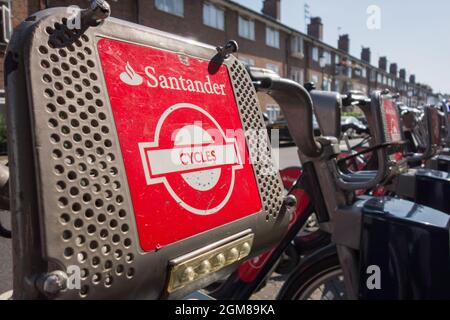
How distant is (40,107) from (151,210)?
0.86 feet

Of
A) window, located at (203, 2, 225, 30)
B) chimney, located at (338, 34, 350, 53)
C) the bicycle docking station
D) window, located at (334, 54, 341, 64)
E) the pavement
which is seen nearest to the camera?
the bicycle docking station

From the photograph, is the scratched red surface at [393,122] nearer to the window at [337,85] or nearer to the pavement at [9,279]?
the pavement at [9,279]

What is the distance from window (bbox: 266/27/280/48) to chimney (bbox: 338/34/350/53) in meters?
14.1

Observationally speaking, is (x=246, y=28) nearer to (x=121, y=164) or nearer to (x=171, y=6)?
(x=171, y=6)

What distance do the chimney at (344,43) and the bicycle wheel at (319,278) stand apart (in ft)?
117

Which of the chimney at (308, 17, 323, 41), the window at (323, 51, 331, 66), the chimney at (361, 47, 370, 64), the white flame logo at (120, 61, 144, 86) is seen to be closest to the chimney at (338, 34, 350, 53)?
the window at (323, 51, 331, 66)

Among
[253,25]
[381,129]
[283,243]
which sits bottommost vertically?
[283,243]

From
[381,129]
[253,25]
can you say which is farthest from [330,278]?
[253,25]

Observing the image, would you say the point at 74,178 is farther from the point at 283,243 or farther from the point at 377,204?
the point at 283,243

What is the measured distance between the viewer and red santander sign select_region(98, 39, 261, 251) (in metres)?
0.71

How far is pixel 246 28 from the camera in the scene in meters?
19.9

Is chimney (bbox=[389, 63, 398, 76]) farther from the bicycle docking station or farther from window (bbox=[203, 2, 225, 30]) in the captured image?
the bicycle docking station

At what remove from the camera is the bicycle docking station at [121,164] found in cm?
58

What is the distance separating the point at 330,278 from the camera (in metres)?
1.69
